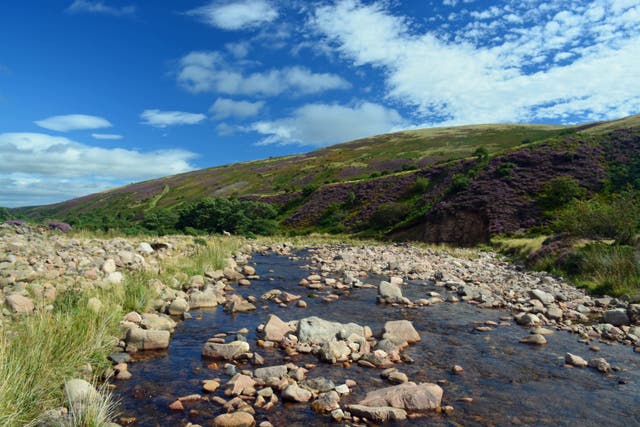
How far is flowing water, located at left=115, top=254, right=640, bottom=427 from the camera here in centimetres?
Answer: 605

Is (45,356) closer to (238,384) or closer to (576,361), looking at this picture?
(238,384)

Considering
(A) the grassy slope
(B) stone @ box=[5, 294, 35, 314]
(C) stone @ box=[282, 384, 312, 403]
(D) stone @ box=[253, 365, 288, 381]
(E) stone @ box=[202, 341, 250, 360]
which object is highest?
(A) the grassy slope

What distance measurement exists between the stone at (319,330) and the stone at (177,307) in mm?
4175

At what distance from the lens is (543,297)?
45.0ft

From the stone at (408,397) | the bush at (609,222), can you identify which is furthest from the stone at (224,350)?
Answer: the bush at (609,222)

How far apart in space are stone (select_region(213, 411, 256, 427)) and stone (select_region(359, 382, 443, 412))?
1.84 m

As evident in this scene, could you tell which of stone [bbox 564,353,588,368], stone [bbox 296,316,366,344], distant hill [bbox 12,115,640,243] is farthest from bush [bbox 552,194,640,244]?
stone [bbox 296,316,366,344]

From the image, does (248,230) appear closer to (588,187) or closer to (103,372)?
(588,187)

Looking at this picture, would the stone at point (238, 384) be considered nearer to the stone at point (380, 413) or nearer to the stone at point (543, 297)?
the stone at point (380, 413)

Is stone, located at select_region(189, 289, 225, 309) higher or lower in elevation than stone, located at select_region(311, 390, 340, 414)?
higher

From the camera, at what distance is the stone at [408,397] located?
20.6 feet

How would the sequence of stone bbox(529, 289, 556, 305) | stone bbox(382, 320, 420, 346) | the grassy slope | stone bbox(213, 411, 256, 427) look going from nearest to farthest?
stone bbox(213, 411, 256, 427) → stone bbox(382, 320, 420, 346) → stone bbox(529, 289, 556, 305) → the grassy slope

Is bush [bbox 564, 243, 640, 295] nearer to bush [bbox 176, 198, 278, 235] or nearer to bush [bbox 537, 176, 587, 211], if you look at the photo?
bush [bbox 537, 176, 587, 211]

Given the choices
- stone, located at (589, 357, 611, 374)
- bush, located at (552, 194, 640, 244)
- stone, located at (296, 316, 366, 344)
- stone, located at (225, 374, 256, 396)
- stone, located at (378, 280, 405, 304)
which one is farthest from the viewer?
bush, located at (552, 194, 640, 244)
